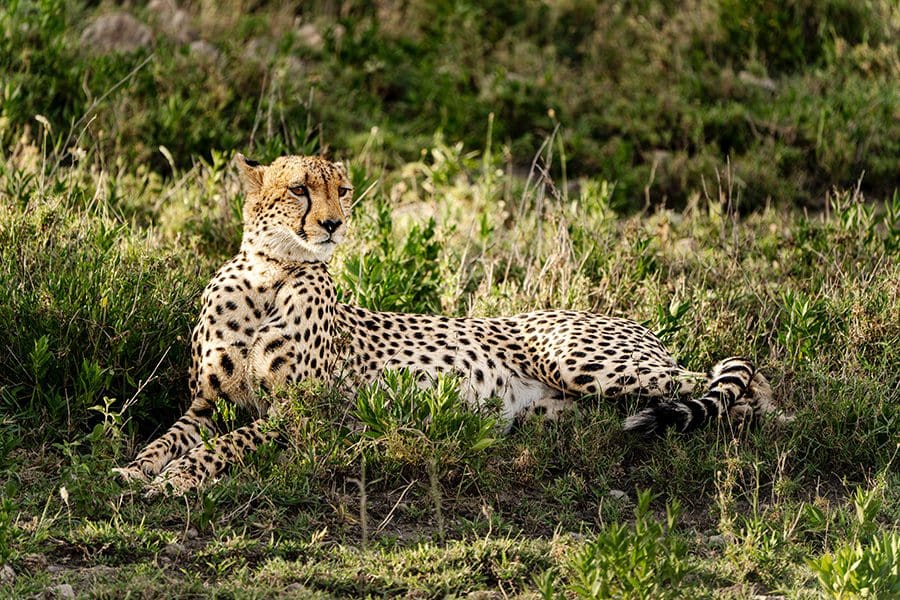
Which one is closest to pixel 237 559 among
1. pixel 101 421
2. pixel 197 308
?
pixel 101 421

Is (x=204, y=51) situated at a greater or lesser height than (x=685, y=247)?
greater

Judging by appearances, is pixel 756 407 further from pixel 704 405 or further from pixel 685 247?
pixel 685 247

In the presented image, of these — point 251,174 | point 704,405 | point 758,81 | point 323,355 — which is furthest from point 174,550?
point 758,81

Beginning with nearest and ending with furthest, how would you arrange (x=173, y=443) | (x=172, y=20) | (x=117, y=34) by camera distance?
(x=173, y=443) → (x=117, y=34) → (x=172, y=20)

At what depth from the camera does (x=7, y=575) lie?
3.56m

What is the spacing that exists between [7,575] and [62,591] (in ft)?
0.58

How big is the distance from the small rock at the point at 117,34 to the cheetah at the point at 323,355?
13.1 ft

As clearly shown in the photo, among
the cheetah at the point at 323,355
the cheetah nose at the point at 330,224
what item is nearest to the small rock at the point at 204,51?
the cheetah at the point at 323,355

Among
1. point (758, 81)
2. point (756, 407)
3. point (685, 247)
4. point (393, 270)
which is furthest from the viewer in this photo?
point (758, 81)

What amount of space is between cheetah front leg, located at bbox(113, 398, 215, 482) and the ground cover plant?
10cm

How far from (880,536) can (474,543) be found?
1.30m

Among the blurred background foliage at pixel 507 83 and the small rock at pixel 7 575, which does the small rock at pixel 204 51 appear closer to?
the blurred background foliage at pixel 507 83

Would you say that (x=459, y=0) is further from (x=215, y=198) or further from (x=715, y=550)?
(x=715, y=550)

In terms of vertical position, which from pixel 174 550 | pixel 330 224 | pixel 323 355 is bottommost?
pixel 174 550
